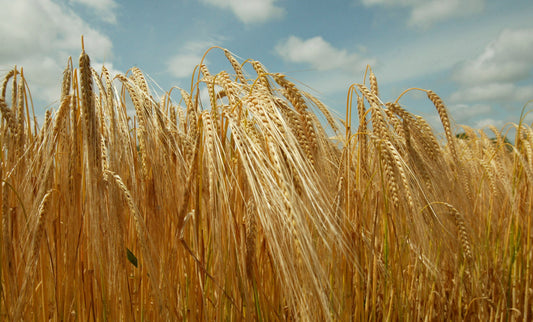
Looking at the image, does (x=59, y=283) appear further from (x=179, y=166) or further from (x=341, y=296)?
(x=341, y=296)

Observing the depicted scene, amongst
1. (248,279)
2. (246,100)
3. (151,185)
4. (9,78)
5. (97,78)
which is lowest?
(248,279)

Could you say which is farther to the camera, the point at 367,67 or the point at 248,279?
the point at 367,67

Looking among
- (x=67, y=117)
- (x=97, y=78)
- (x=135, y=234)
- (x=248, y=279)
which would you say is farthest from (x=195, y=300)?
(x=97, y=78)

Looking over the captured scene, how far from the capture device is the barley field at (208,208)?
3.30 ft

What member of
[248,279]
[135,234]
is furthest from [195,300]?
[135,234]

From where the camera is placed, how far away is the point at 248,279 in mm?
1202

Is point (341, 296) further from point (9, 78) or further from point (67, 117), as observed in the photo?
point (9, 78)

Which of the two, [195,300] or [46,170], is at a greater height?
[46,170]

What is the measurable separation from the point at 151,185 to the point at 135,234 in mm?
308

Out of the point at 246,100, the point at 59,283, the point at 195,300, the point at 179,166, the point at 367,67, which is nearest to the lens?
the point at 246,100

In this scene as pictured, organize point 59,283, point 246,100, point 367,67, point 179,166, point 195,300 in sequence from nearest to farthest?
point 246,100 → point 59,283 → point 195,300 → point 179,166 → point 367,67

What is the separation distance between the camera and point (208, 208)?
131 cm

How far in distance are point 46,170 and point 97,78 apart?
411mm

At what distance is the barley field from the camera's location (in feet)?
3.30
